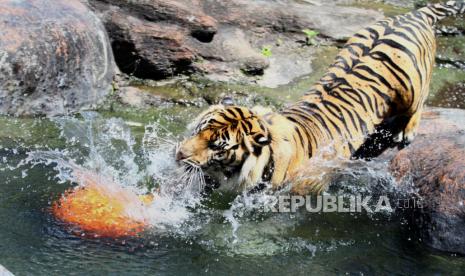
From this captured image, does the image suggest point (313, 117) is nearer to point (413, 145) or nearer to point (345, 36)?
point (413, 145)

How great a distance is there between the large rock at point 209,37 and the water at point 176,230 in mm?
1349

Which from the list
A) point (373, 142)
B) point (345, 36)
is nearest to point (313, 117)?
point (373, 142)

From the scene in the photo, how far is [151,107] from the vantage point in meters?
5.64

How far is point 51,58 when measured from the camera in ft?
17.4

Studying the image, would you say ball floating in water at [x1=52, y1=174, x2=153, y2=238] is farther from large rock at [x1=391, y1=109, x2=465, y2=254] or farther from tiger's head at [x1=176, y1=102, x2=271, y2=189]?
large rock at [x1=391, y1=109, x2=465, y2=254]

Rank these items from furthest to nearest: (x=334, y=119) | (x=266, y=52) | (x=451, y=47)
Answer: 1. (x=451, y=47)
2. (x=266, y=52)
3. (x=334, y=119)

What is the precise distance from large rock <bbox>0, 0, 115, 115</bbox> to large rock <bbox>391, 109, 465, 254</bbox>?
2528 millimetres

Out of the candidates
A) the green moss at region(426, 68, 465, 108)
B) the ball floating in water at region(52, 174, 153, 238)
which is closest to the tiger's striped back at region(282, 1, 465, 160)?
the ball floating in water at region(52, 174, 153, 238)

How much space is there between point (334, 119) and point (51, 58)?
7.44ft

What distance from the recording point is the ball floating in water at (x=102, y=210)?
376cm

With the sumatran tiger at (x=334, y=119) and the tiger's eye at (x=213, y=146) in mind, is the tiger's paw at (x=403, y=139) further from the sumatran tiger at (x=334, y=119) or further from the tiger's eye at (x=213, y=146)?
the tiger's eye at (x=213, y=146)

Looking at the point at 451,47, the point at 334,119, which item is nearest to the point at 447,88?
the point at 451,47

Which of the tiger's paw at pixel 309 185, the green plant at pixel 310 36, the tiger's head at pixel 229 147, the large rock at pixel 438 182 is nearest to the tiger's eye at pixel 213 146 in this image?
the tiger's head at pixel 229 147

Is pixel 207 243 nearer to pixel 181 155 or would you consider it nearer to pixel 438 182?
pixel 181 155
